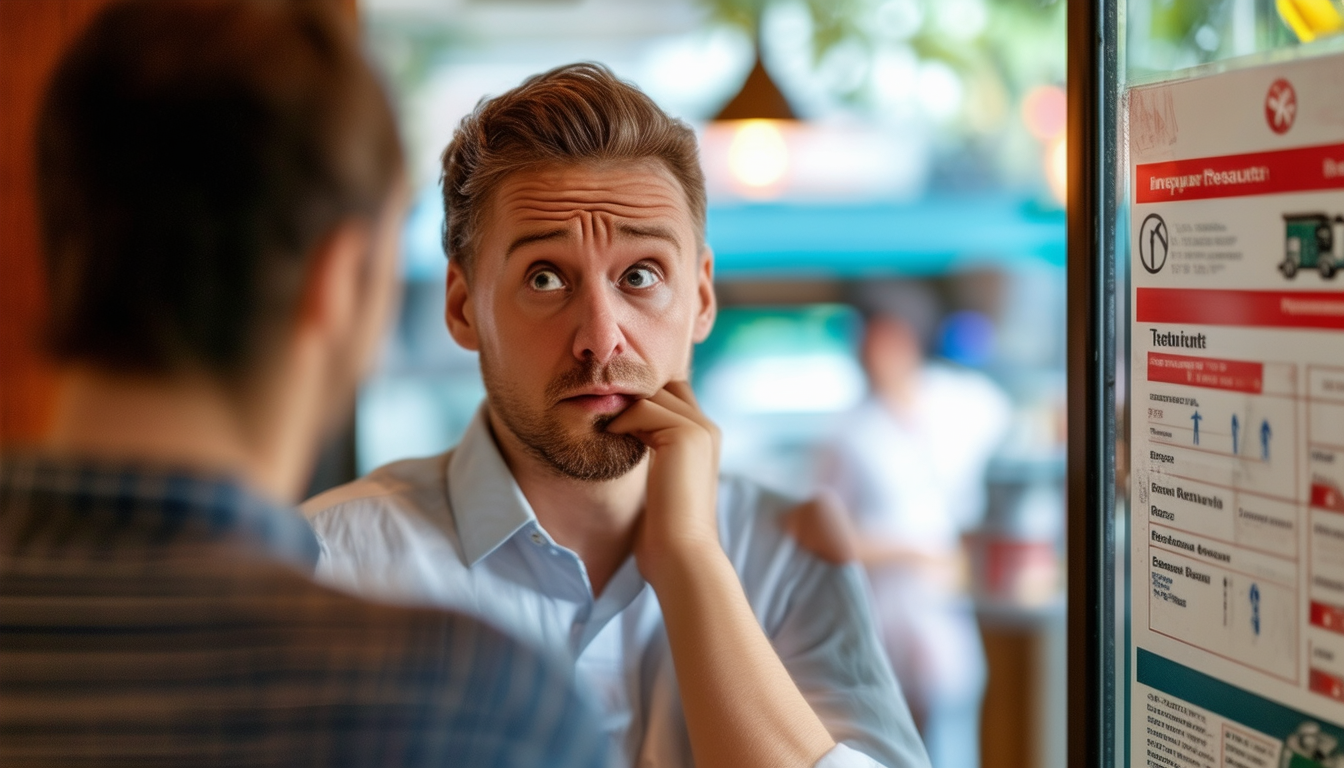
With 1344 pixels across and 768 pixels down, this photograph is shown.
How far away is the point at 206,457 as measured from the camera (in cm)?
74

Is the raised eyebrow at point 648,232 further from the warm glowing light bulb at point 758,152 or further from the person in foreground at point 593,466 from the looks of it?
the warm glowing light bulb at point 758,152

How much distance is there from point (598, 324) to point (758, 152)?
2.12 metres

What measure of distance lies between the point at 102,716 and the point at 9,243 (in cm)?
124

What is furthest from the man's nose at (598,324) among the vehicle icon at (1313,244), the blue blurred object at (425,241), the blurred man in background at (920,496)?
the blue blurred object at (425,241)

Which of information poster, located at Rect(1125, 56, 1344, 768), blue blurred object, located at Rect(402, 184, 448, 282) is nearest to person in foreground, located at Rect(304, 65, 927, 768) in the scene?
information poster, located at Rect(1125, 56, 1344, 768)

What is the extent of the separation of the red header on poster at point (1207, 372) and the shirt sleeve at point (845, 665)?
1.64ft

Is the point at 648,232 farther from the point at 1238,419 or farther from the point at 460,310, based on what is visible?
the point at 1238,419

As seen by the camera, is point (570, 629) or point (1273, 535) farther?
point (570, 629)

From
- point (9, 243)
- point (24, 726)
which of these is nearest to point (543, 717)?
point (24, 726)

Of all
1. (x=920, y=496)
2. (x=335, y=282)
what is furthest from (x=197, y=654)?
(x=920, y=496)

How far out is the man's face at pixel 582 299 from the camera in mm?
1307

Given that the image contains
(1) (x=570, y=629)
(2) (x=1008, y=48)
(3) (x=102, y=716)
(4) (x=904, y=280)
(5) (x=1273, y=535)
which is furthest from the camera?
(2) (x=1008, y=48)

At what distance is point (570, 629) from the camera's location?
4.54 feet

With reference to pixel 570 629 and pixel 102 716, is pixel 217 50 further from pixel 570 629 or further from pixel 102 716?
pixel 570 629
